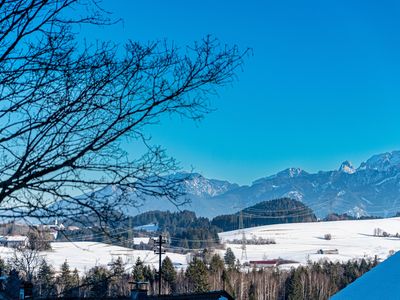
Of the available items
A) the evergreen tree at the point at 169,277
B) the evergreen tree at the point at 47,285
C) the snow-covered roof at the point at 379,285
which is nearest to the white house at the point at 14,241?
the evergreen tree at the point at 47,285

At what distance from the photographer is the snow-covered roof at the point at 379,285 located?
8.49m

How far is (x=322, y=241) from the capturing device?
133 metres

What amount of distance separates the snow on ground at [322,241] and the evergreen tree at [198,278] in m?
48.0

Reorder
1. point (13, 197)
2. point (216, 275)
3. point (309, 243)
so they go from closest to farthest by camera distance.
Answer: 1. point (13, 197)
2. point (216, 275)
3. point (309, 243)

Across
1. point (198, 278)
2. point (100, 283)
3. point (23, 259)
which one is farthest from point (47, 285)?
point (198, 278)

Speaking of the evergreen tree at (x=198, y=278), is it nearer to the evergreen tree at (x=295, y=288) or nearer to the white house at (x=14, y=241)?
the evergreen tree at (x=295, y=288)

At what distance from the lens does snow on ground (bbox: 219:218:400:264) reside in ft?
344

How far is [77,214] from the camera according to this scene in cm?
224

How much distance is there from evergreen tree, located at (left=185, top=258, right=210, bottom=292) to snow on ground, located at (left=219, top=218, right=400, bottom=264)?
48.0 metres

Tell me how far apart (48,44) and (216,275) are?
171 ft


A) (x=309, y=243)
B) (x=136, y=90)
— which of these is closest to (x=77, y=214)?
(x=136, y=90)

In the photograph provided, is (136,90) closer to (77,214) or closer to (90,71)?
(90,71)

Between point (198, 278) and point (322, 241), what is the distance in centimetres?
9067

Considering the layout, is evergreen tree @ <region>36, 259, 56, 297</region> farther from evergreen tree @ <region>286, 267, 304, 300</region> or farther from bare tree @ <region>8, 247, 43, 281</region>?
evergreen tree @ <region>286, 267, 304, 300</region>
